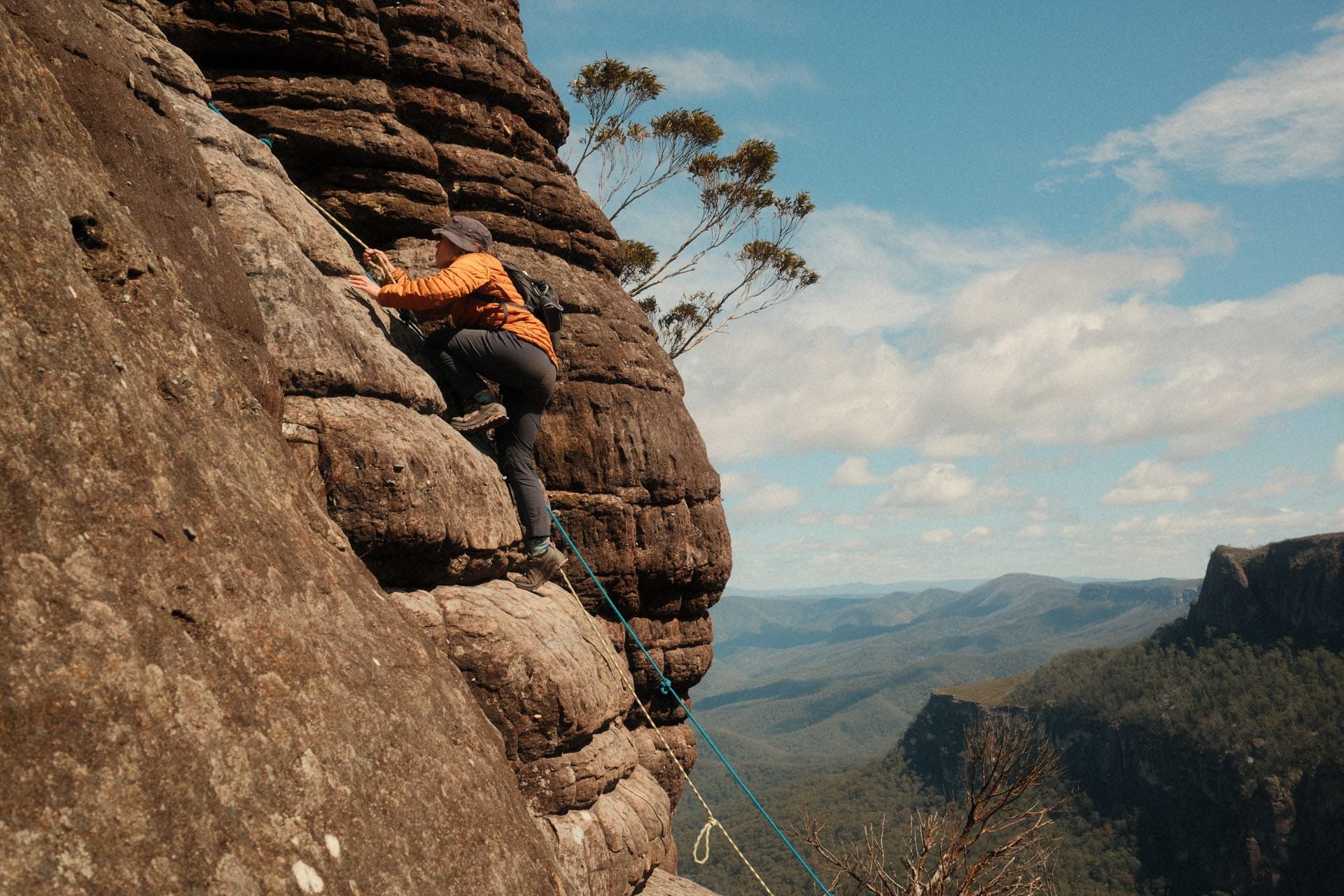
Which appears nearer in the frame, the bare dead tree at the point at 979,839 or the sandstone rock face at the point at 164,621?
the sandstone rock face at the point at 164,621

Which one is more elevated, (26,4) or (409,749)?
(26,4)

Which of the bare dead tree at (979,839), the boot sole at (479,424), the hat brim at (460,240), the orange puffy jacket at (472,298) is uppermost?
the hat brim at (460,240)

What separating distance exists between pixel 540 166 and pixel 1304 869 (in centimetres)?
15488

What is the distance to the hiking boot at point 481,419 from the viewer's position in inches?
371

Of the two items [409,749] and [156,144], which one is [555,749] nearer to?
[409,749]

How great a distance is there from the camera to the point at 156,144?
6.57 metres

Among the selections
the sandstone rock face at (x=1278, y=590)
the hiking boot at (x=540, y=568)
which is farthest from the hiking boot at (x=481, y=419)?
the sandstone rock face at (x=1278, y=590)

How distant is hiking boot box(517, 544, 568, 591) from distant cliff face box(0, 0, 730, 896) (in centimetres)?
35

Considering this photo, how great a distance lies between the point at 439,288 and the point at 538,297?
1.47 m

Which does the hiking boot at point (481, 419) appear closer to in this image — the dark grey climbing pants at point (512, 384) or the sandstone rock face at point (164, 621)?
the dark grey climbing pants at point (512, 384)

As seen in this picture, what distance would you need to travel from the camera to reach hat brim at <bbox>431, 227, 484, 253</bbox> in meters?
9.45

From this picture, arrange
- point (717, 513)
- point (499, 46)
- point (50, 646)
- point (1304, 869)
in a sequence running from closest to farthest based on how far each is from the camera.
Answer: point (50, 646) → point (499, 46) → point (717, 513) → point (1304, 869)

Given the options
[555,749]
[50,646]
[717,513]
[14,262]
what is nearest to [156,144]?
[14,262]

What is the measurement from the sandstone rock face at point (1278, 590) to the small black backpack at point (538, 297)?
605 ft
